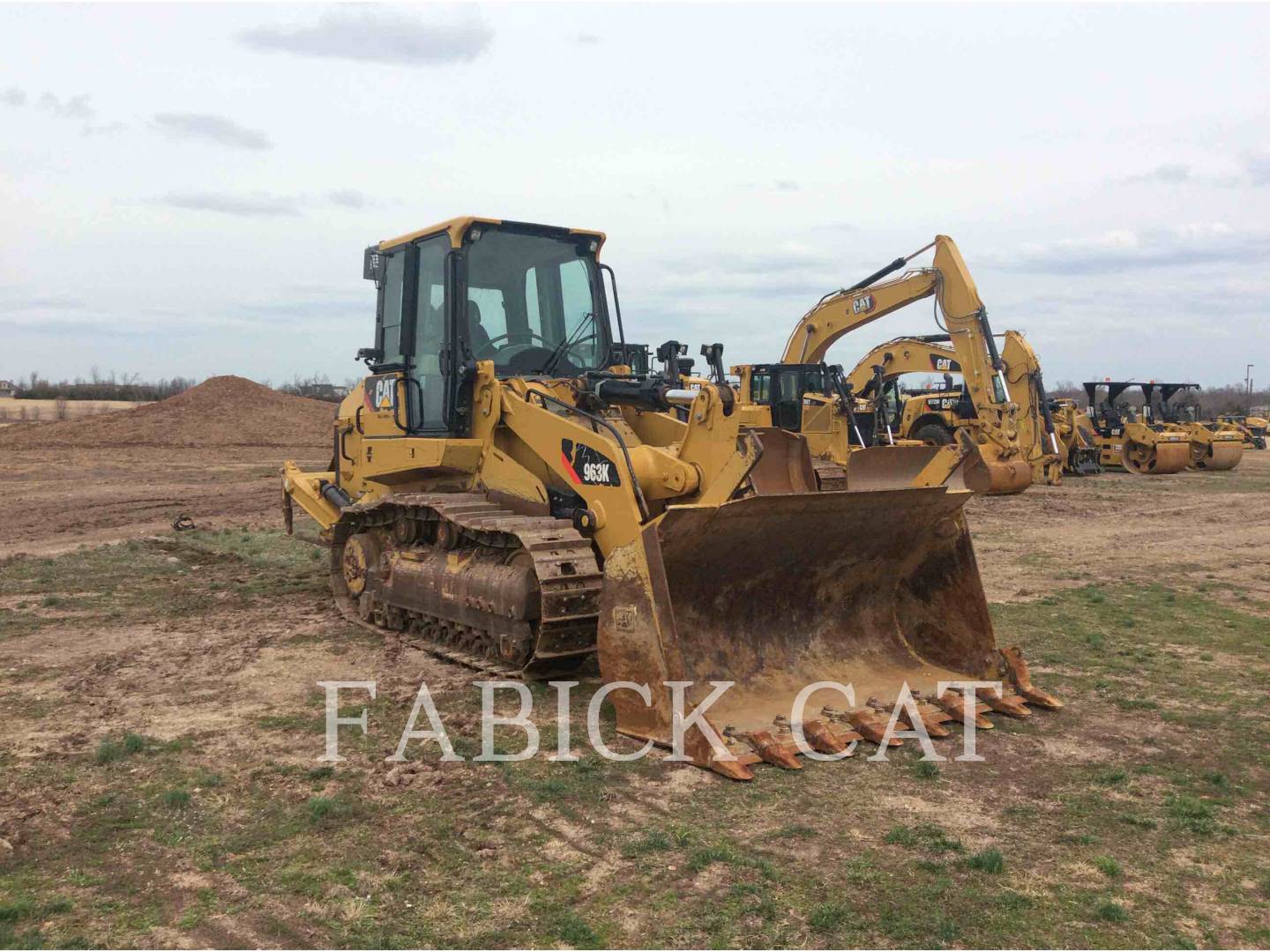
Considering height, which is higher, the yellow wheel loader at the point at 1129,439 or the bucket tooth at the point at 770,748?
the yellow wheel loader at the point at 1129,439

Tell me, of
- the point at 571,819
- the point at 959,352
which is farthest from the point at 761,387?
the point at 571,819

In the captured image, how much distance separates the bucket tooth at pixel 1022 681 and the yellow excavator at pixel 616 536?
0.04ft

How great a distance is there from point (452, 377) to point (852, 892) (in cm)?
511

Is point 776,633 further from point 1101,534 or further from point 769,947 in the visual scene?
point 1101,534

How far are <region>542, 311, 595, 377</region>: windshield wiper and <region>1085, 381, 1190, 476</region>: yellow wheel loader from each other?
67.5 feet

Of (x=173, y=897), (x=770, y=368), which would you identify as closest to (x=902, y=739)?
(x=173, y=897)

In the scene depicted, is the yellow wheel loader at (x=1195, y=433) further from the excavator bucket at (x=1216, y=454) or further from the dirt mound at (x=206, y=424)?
the dirt mound at (x=206, y=424)

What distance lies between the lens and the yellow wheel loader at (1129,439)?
25.3 metres

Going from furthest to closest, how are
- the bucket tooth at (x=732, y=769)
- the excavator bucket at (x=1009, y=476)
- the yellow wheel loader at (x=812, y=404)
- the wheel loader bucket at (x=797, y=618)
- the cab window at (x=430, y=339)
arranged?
the yellow wheel loader at (x=812, y=404)
the excavator bucket at (x=1009, y=476)
the cab window at (x=430, y=339)
the wheel loader bucket at (x=797, y=618)
the bucket tooth at (x=732, y=769)

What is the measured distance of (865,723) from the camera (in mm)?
5727

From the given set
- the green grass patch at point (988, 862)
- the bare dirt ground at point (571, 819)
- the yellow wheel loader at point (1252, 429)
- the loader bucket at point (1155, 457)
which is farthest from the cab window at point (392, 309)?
the yellow wheel loader at point (1252, 429)

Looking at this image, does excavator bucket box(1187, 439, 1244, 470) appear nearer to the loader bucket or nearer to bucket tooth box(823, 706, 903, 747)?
the loader bucket

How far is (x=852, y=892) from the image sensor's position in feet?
12.9

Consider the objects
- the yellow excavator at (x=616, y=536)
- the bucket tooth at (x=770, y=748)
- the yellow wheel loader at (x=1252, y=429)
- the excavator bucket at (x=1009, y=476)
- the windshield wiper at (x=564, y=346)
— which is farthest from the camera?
the yellow wheel loader at (x=1252, y=429)
